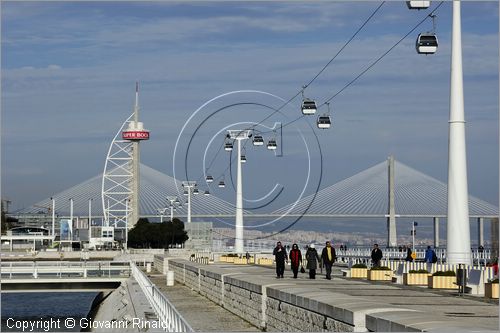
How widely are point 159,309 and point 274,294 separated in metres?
3.85

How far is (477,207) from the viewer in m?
149

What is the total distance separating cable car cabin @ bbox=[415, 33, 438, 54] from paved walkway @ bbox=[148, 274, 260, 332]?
805 centimetres

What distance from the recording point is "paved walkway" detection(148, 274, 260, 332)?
30.1 m

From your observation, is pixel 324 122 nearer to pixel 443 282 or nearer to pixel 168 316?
pixel 443 282

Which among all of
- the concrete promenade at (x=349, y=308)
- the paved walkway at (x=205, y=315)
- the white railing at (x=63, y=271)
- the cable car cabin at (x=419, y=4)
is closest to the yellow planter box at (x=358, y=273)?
the paved walkway at (x=205, y=315)

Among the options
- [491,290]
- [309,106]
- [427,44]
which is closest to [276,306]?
[491,290]

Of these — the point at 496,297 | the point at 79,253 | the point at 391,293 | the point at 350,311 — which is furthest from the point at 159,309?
the point at 79,253

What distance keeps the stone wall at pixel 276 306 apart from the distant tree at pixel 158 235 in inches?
4273

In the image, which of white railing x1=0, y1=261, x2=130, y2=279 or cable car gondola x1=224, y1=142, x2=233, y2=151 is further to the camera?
white railing x1=0, y1=261, x2=130, y2=279

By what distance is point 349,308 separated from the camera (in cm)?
1820

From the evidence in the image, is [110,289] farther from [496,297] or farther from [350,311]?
[350,311]

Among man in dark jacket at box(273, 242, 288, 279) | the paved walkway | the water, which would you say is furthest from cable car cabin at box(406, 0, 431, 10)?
the water

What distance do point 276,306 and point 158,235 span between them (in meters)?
130

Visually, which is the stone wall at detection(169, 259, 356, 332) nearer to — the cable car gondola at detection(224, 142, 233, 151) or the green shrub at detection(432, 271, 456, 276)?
the green shrub at detection(432, 271, 456, 276)
